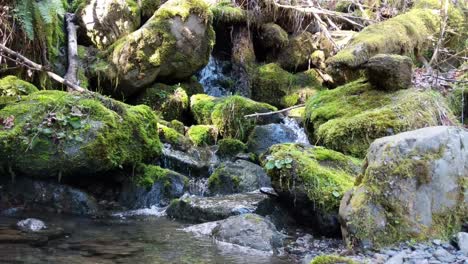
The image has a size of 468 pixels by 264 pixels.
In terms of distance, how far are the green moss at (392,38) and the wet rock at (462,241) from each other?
10.9 ft

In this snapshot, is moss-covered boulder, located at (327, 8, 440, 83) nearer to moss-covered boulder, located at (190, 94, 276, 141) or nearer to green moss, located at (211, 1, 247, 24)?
moss-covered boulder, located at (190, 94, 276, 141)

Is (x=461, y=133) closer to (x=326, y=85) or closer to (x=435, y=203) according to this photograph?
(x=435, y=203)

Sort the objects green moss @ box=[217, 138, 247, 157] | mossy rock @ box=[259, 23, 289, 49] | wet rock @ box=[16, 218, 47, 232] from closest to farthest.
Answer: wet rock @ box=[16, 218, 47, 232]
green moss @ box=[217, 138, 247, 157]
mossy rock @ box=[259, 23, 289, 49]

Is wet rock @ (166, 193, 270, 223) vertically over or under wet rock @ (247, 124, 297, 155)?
under

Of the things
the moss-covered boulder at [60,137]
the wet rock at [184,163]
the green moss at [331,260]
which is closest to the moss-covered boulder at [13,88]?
the moss-covered boulder at [60,137]

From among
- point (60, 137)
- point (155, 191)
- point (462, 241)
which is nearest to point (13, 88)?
point (60, 137)

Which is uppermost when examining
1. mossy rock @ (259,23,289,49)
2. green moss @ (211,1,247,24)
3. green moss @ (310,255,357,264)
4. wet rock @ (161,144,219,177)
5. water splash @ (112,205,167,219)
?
green moss @ (211,1,247,24)

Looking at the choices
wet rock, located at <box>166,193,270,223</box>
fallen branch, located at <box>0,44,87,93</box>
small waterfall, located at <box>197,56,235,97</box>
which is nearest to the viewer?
wet rock, located at <box>166,193,270,223</box>

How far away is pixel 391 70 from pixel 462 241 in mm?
3064

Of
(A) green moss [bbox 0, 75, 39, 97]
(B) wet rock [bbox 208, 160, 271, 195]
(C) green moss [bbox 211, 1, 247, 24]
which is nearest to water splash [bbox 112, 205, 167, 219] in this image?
(B) wet rock [bbox 208, 160, 271, 195]

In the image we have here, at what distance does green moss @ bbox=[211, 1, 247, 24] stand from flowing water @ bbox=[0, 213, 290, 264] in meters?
6.73

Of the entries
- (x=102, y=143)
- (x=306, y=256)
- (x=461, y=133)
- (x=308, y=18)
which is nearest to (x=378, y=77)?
(x=461, y=133)

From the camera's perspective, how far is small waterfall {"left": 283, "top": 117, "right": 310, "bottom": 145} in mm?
8555

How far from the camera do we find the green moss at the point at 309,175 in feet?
16.3
